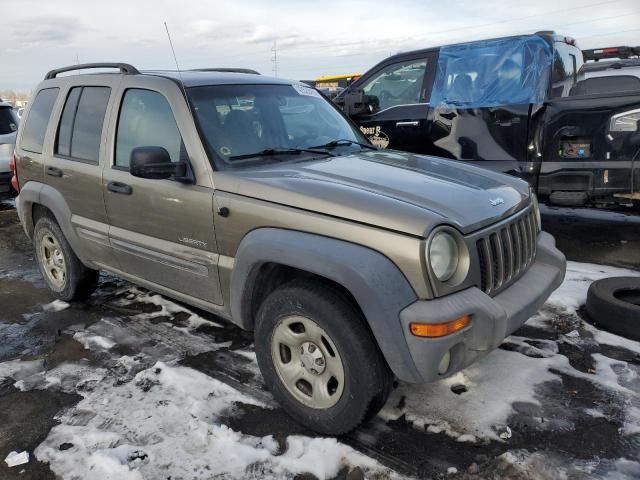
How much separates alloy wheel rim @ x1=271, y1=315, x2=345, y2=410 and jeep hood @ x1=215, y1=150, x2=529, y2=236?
2.06 ft

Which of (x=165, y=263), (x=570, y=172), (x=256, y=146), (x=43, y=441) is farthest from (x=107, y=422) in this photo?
(x=570, y=172)

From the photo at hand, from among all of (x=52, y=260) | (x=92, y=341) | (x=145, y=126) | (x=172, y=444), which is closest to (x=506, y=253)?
(x=172, y=444)

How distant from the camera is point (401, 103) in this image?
6.91 metres

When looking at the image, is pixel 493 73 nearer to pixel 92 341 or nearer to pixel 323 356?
pixel 323 356

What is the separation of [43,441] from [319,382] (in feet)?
4.91

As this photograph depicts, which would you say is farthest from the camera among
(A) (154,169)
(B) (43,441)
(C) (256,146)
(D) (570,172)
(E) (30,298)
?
(D) (570,172)

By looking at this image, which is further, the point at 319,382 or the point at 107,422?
the point at 107,422

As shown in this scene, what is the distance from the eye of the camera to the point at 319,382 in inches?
110

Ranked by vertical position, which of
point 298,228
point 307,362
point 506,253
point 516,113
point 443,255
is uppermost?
point 516,113

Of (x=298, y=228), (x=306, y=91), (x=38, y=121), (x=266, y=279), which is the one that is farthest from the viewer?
(x=38, y=121)

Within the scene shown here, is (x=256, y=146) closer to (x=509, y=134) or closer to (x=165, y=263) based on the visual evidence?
(x=165, y=263)

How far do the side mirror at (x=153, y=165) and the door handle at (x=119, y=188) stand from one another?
0.52 m

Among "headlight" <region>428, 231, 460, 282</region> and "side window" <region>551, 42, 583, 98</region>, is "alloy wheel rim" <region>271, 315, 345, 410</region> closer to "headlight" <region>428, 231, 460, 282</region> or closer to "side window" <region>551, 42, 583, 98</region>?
"headlight" <region>428, 231, 460, 282</region>

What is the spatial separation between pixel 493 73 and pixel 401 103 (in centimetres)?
116
